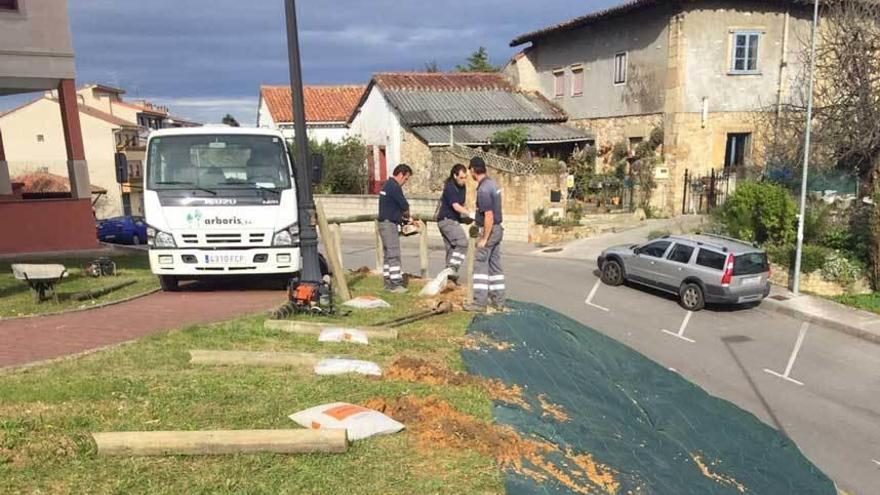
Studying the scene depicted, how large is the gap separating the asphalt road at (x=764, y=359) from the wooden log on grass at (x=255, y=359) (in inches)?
227

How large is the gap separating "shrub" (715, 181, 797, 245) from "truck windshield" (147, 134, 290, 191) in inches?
508

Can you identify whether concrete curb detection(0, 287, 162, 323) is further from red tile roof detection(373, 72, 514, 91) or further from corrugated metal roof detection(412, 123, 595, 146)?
red tile roof detection(373, 72, 514, 91)

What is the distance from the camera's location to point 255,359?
215 inches

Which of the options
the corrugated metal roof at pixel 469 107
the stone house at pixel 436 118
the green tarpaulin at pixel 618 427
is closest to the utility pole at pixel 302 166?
the green tarpaulin at pixel 618 427

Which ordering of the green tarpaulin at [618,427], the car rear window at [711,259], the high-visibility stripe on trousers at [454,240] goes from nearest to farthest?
the green tarpaulin at [618,427]
the high-visibility stripe on trousers at [454,240]
the car rear window at [711,259]

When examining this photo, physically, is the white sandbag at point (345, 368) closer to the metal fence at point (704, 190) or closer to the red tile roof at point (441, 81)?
the metal fence at point (704, 190)

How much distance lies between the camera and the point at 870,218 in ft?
50.2

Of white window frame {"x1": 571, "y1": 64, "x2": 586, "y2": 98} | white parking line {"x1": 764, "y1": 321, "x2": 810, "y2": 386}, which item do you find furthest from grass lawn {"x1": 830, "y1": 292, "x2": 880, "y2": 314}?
white window frame {"x1": 571, "y1": 64, "x2": 586, "y2": 98}

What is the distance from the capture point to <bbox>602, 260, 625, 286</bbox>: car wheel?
15.2 metres

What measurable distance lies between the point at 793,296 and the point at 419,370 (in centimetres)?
1256

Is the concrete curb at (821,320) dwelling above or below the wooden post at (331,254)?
below

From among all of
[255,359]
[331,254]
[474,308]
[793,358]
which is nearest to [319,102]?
[331,254]

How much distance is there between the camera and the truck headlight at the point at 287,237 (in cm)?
866

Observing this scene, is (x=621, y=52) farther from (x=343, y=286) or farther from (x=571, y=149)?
(x=343, y=286)
